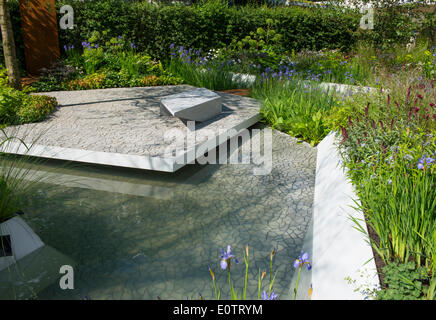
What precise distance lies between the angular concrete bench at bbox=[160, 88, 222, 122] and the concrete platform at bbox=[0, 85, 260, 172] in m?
0.15

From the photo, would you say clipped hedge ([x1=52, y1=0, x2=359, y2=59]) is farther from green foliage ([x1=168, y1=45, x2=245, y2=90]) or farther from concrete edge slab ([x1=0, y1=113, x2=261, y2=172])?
concrete edge slab ([x1=0, y1=113, x2=261, y2=172])

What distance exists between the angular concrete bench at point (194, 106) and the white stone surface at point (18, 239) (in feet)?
9.88

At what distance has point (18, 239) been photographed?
10.3 ft

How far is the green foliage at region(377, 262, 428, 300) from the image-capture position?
2.05 m

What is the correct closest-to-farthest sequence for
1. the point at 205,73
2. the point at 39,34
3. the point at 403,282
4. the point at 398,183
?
1. the point at 403,282
2. the point at 398,183
3. the point at 205,73
4. the point at 39,34

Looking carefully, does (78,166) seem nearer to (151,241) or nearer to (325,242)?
(151,241)

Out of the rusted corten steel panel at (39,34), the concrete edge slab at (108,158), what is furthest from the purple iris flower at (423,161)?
the rusted corten steel panel at (39,34)

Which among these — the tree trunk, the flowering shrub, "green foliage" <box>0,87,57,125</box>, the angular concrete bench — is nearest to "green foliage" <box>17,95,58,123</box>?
"green foliage" <box>0,87,57,125</box>

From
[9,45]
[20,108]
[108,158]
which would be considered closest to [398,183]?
[108,158]

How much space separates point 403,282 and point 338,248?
688mm

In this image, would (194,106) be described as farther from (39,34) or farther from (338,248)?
(39,34)

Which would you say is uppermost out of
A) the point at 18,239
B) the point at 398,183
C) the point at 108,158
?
the point at 398,183
